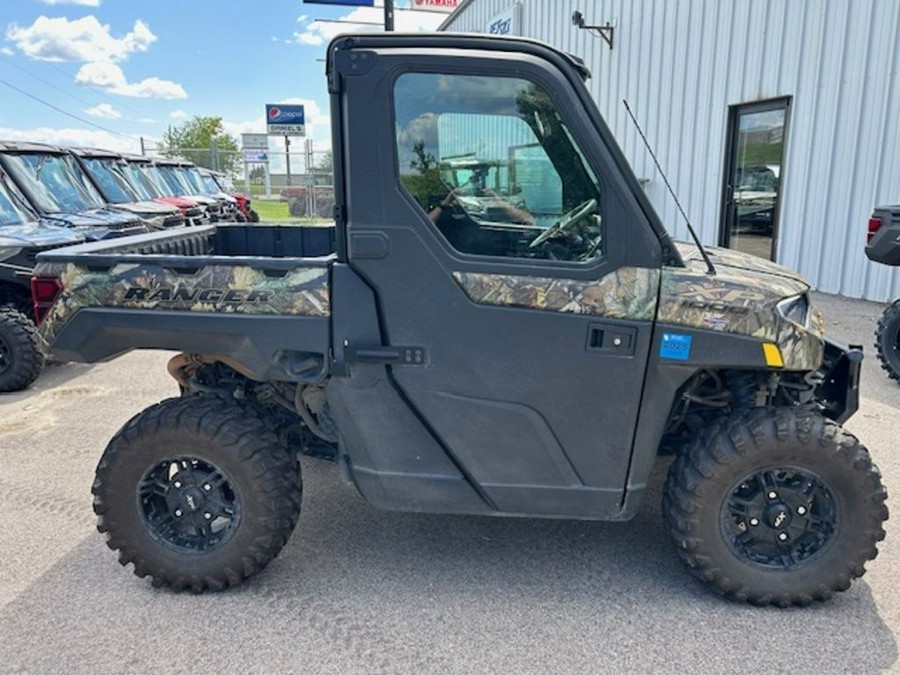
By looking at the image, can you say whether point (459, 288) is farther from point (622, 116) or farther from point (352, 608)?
point (622, 116)

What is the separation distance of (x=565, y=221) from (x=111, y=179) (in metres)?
9.31

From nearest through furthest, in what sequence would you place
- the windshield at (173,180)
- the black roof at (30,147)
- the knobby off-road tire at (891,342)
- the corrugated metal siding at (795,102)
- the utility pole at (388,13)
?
the knobby off-road tire at (891,342) → the black roof at (30,147) → the corrugated metal siding at (795,102) → the utility pole at (388,13) → the windshield at (173,180)

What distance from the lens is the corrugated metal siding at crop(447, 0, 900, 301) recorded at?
809 cm

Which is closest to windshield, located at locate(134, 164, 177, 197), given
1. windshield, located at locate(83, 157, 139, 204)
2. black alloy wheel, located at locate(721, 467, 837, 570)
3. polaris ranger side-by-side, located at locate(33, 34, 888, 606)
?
windshield, located at locate(83, 157, 139, 204)

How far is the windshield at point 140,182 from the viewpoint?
10.8 meters

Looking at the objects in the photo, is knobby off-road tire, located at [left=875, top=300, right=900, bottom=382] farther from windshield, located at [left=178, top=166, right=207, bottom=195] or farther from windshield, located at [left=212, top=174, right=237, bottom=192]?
windshield, located at [left=212, top=174, right=237, bottom=192]

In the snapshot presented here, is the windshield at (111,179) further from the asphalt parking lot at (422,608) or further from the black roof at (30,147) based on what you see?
the asphalt parking lot at (422,608)

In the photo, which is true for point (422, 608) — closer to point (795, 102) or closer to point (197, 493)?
point (197, 493)

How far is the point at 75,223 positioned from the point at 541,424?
630cm

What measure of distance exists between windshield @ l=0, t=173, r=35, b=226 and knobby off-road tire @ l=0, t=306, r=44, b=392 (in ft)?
4.30

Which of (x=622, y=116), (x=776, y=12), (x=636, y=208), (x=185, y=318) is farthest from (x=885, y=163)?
(x=185, y=318)

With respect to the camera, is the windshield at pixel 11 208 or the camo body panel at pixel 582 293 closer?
the camo body panel at pixel 582 293

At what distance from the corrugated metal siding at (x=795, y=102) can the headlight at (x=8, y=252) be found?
357 inches

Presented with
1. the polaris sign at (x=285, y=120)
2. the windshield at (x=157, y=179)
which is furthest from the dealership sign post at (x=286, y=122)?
the windshield at (x=157, y=179)
